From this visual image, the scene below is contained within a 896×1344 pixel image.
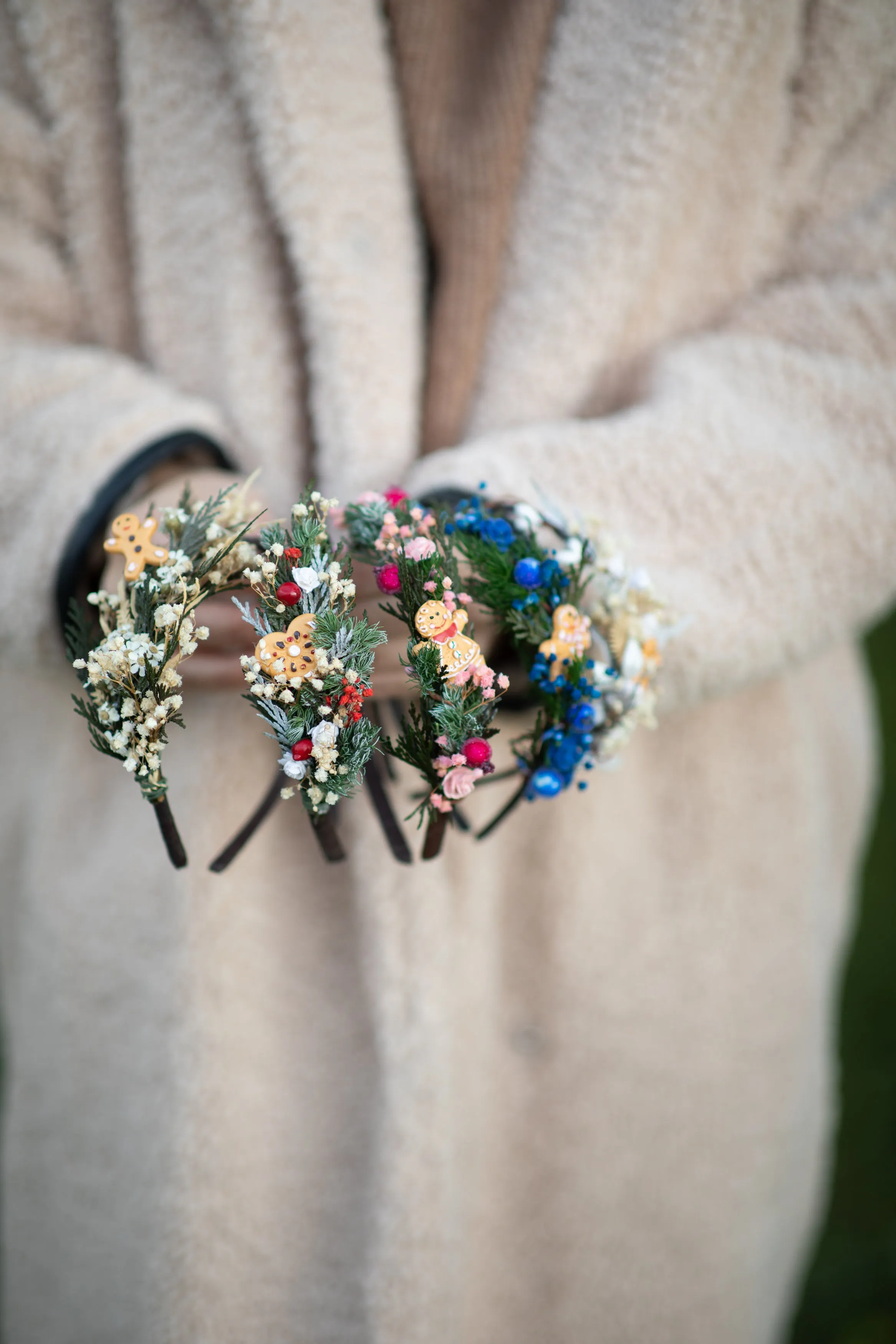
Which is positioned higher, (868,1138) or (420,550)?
(420,550)

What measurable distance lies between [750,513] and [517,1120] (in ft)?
1.99

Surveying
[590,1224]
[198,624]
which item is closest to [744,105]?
[198,624]

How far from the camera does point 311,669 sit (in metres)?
0.33

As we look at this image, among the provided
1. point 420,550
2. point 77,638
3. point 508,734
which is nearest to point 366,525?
point 420,550

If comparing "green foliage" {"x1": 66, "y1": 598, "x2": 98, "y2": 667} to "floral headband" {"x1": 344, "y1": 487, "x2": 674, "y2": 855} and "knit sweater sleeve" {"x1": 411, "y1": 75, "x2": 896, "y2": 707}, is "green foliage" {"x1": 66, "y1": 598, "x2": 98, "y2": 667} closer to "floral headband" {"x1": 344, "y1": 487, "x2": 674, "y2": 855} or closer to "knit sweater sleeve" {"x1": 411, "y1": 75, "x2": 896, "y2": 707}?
"floral headband" {"x1": 344, "y1": 487, "x2": 674, "y2": 855}

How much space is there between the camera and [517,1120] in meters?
0.74

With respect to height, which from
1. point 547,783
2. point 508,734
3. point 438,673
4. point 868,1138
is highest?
point 438,673

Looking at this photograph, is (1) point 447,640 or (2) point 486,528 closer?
(1) point 447,640

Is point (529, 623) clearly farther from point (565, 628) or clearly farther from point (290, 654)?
point (290, 654)

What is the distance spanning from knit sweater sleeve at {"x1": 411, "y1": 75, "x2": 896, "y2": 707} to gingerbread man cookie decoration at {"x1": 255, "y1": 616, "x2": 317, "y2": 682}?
270 millimetres

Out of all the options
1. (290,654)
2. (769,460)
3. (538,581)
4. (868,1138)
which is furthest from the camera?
(868,1138)

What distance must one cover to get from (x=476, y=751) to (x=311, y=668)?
8 cm

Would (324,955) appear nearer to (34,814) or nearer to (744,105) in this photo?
(34,814)

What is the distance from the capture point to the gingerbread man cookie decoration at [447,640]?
35 centimetres
